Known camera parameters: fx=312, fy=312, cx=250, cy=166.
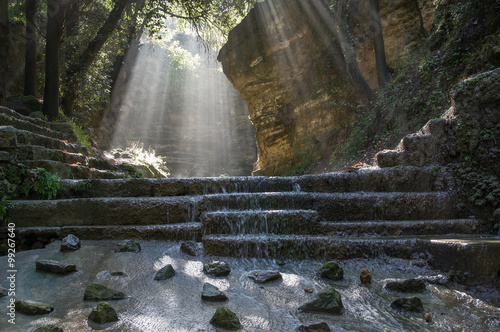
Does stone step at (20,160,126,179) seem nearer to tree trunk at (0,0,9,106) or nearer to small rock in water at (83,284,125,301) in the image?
tree trunk at (0,0,9,106)

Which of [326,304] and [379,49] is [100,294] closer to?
[326,304]

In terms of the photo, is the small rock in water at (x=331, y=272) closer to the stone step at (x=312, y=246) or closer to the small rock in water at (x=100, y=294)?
the stone step at (x=312, y=246)

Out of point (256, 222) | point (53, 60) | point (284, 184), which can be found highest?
point (53, 60)

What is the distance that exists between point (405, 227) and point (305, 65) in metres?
9.49

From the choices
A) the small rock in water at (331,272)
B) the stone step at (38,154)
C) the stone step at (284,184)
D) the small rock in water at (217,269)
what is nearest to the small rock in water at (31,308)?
the small rock in water at (217,269)

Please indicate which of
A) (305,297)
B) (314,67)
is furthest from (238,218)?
(314,67)

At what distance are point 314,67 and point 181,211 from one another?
9.25 m

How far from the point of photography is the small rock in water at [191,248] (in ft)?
12.3

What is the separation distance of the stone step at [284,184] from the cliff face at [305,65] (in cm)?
528

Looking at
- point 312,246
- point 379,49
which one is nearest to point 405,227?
point 312,246

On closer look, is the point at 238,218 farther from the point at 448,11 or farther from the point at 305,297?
the point at 448,11

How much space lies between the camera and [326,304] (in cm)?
234

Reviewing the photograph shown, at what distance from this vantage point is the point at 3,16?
740cm

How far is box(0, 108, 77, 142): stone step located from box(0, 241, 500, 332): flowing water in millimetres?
3679
